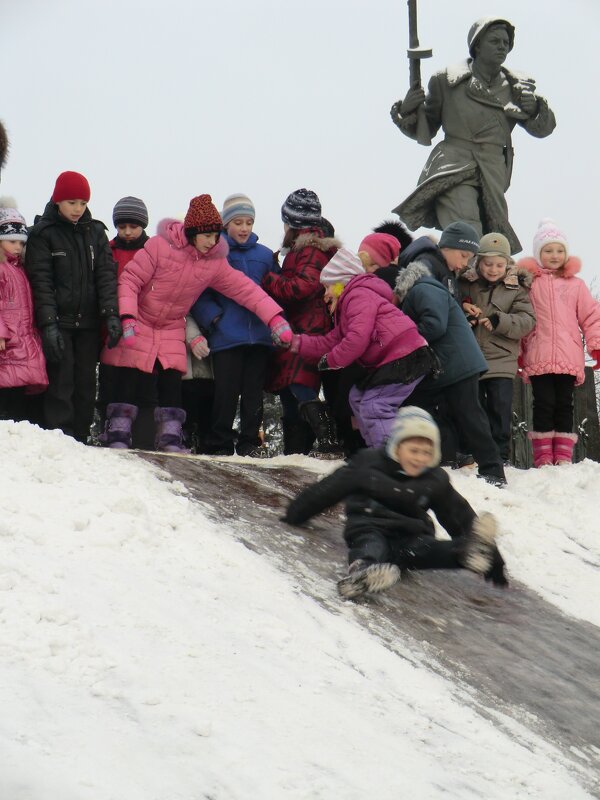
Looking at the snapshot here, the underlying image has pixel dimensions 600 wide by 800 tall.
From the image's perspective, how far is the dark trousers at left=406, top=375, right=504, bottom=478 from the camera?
7.55 m

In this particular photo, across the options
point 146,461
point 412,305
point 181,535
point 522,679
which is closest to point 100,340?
point 146,461

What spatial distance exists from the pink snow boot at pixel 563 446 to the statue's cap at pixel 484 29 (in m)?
3.60

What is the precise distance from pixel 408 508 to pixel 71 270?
9.34ft

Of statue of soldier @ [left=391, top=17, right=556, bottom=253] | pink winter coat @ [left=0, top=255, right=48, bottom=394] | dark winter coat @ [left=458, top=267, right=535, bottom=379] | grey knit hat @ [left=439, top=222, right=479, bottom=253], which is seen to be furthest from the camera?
statue of soldier @ [left=391, top=17, right=556, bottom=253]

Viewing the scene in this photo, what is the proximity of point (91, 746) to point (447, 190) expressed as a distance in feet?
25.6

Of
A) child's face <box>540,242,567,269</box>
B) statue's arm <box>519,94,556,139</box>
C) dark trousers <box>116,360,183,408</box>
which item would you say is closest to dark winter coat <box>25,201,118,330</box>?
dark trousers <box>116,360,183,408</box>

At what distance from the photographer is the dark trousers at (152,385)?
726 centimetres

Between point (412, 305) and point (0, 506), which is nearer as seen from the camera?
point (0, 506)

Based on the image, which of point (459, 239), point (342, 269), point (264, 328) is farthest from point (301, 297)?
point (459, 239)

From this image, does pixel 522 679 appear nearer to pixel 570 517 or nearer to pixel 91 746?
pixel 91 746

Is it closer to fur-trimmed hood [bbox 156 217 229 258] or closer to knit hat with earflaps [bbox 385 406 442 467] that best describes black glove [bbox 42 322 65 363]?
fur-trimmed hood [bbox 156 217 229 258]

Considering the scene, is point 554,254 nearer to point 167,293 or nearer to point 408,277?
point 408,277

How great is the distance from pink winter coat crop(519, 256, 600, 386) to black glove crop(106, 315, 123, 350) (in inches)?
124

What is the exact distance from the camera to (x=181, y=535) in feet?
15.8
